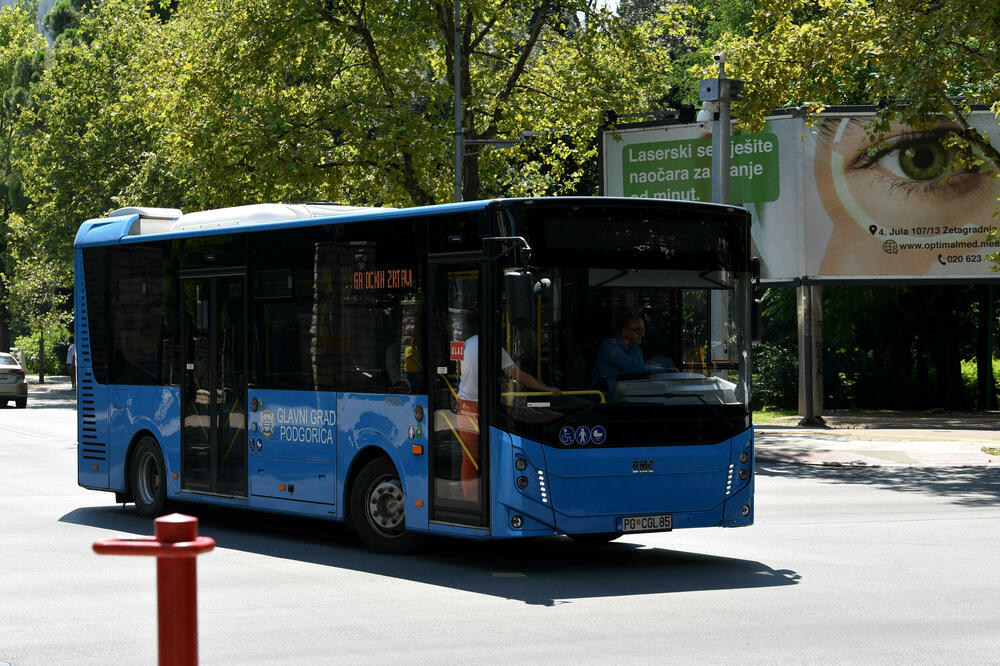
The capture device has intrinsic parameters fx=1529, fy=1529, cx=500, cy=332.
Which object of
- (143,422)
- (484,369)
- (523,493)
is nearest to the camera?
(523,493)

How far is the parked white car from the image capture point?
137 feet

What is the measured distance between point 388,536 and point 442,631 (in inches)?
141

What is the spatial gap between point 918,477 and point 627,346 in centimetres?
1078

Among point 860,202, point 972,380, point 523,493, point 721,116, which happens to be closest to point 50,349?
point 972,380

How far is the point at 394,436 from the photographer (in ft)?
40.1

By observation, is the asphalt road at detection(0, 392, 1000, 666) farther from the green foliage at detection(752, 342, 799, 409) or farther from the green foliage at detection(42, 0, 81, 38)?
the green foliage at detection(42, 0, 81, 38)

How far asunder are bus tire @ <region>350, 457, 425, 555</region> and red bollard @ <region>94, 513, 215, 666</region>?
821 cm

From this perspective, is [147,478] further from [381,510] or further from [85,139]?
[85,139]

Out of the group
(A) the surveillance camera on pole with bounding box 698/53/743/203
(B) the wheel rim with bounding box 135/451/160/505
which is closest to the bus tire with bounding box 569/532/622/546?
(B) the wheel rim with bounding box 135/451/160/505

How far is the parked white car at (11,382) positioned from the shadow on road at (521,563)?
28.4 meters

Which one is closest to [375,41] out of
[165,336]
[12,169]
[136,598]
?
[165,336]

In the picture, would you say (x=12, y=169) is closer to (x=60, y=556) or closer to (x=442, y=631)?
(x=60, y=556)

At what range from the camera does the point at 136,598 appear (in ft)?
34.1

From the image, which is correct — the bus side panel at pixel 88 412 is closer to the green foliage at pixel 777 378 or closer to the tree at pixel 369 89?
the tree at pixel 369 89
